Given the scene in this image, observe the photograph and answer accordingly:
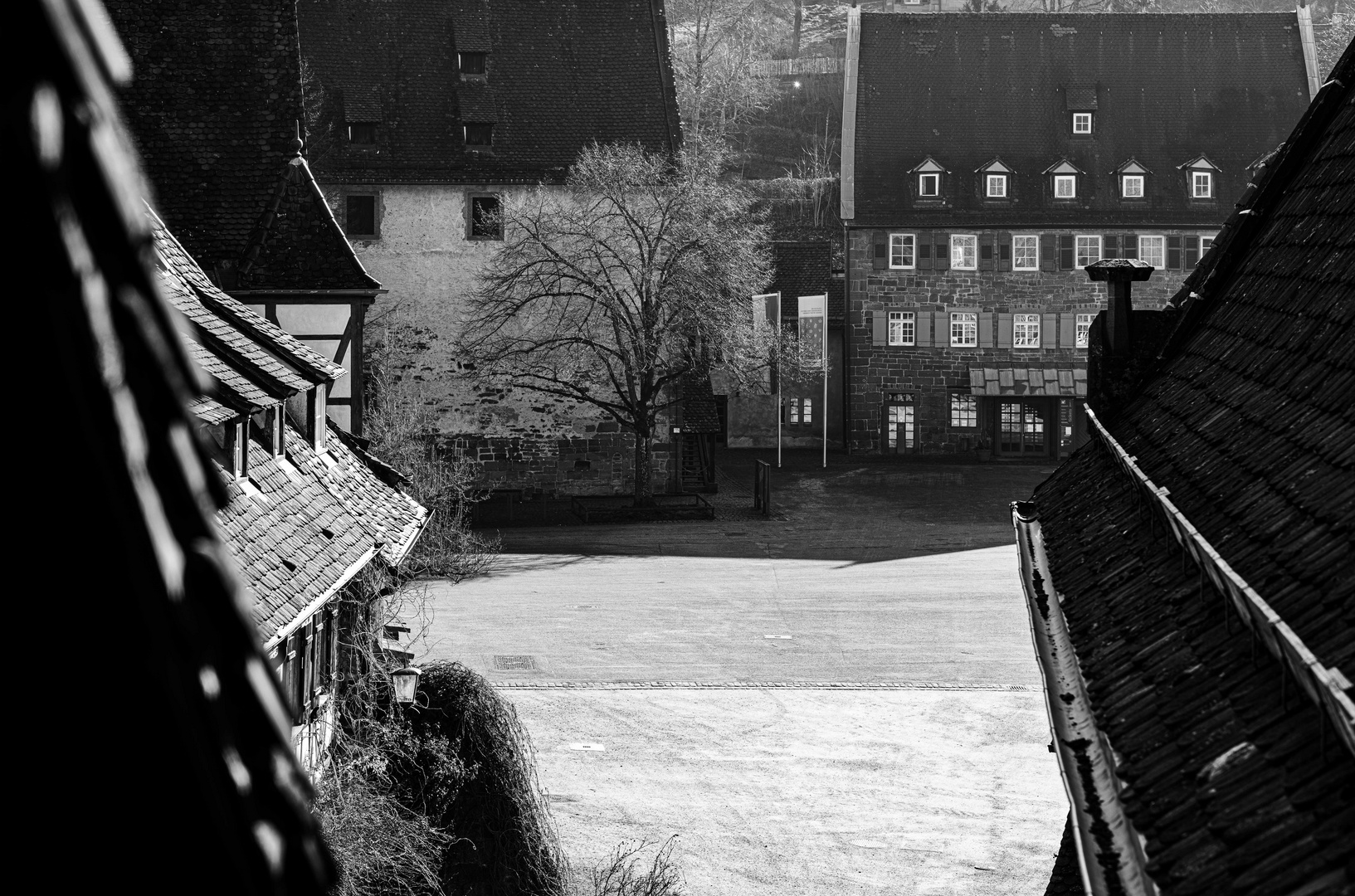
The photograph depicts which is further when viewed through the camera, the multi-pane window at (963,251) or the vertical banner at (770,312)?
the multi-pane window at (963,251)

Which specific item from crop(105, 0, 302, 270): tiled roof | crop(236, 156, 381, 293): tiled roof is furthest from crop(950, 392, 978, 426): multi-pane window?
crop(236, 156, 381, 293): tiled roof

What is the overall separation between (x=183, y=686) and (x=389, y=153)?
40.5 metres

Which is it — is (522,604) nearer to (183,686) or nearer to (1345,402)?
(1345,402)

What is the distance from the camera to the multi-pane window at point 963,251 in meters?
48.8

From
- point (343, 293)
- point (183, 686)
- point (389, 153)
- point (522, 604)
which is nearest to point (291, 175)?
point (343, 293)

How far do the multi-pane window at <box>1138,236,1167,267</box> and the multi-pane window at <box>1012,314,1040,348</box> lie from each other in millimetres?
3614

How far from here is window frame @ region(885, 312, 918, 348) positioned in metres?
48.9

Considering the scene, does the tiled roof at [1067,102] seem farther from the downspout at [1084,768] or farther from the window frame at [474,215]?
the downspout at [1084,768]

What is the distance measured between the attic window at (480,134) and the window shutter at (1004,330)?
1651 centimetres

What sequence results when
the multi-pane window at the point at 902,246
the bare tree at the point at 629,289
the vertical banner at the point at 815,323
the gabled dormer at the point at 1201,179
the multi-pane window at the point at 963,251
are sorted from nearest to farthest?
the bare tree at the point at 629,289 < the vertical banner at the point at 815,323 < the gabled dormer at the point at 1201,179 < the multi-pane window at the point at 963,251 < the multi-pane window at the point at 902,246

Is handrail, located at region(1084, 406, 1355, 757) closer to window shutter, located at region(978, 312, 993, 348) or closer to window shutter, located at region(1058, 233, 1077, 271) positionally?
window shutter, located at region(978, 312, 993, 348)

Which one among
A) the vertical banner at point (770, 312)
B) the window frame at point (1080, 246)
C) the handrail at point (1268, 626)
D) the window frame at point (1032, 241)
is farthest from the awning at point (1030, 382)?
the handrail at point (1268, 626)

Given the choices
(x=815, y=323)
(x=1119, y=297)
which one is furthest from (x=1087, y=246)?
(x=1119, y=297)

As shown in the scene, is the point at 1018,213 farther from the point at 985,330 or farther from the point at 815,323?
the point at 815,323
